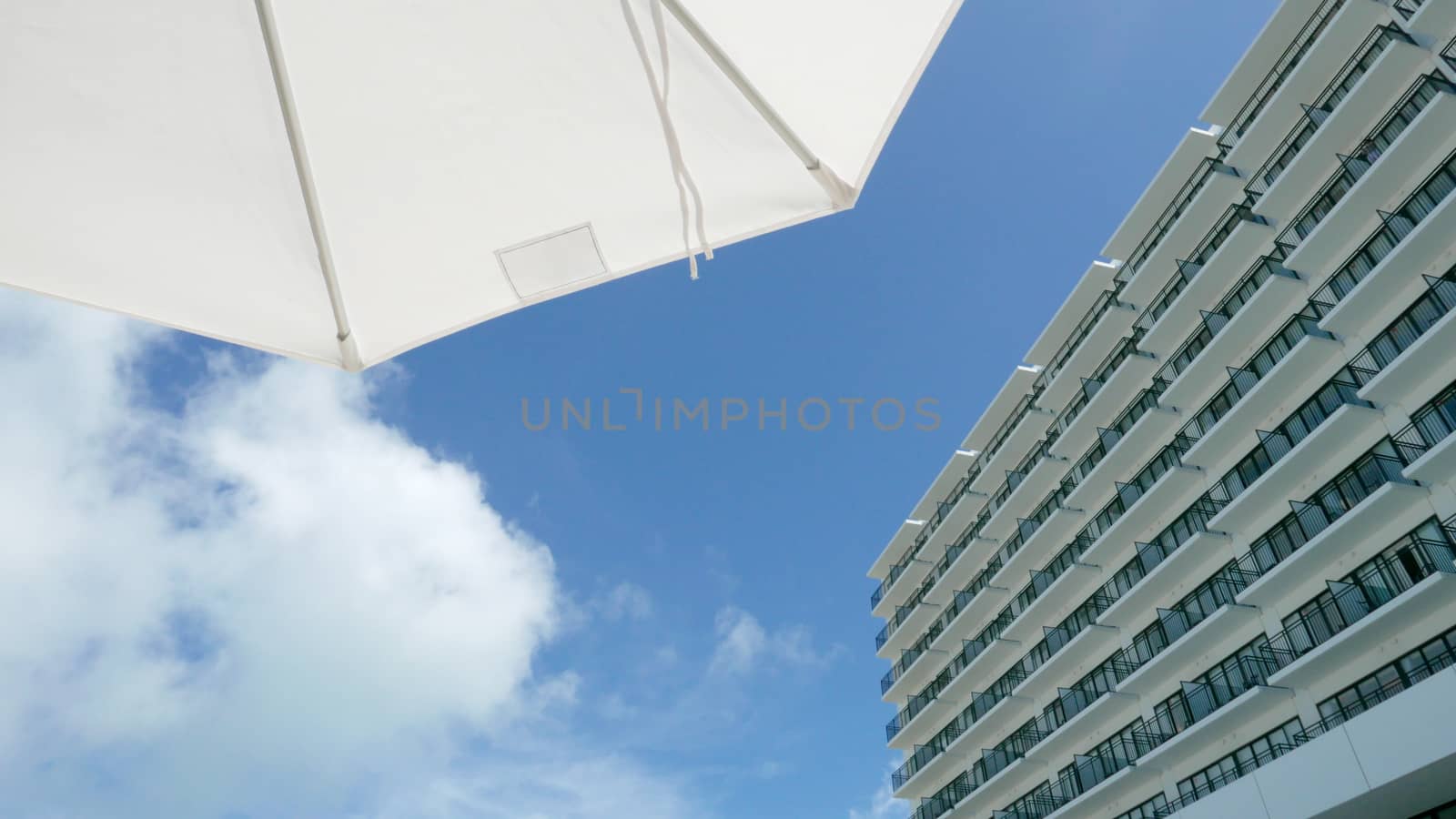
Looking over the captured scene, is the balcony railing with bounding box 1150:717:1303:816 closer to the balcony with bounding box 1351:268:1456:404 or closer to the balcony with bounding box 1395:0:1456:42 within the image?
the balcony with bounding box 1351:268:1456:404

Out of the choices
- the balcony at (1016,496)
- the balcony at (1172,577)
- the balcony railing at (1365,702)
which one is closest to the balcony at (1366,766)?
the balcony railing at (1365,702)

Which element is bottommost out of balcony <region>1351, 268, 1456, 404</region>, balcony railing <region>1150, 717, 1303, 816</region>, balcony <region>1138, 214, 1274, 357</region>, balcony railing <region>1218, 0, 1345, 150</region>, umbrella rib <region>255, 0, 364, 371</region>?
umbrella rib <region>255, 0, 364, 371</region>

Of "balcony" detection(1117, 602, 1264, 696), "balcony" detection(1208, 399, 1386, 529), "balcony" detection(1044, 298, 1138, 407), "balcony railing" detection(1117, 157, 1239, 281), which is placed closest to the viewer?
"balcony" detection(1208, 399, 1386, 529)

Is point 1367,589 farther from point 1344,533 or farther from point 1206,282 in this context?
point 1206,282

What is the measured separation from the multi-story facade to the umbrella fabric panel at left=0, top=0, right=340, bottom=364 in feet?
53.7

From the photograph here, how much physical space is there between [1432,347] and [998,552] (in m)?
18.4

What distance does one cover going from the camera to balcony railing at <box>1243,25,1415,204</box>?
68.2 ft

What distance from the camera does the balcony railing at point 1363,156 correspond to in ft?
64.0

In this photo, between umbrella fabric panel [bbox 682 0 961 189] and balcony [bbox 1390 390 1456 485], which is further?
balcony [bbox 1390 390 1456 485]

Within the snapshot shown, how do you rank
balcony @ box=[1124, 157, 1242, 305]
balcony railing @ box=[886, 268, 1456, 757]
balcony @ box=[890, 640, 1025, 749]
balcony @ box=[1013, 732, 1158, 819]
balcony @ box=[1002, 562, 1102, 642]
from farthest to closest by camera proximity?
balcony @ box=[890, 640, 1025, 749] → balcony @ box=[1002, 562, 1102, 642] → balcony @ box=[1124, 157, 1242, 305] → balcony @ box=[1013, 732, 1158, 819] → balcony railing @ box=[886, 268, 1456, 757]

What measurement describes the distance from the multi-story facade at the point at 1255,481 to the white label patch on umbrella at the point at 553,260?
15.6 metres

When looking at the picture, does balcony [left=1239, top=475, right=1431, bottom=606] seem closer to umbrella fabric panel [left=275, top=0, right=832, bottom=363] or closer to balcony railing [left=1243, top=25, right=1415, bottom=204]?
balcony railing [left=1243, top=25, right=1415, bottom=204]

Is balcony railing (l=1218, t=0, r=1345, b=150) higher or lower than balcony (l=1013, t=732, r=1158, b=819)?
higher

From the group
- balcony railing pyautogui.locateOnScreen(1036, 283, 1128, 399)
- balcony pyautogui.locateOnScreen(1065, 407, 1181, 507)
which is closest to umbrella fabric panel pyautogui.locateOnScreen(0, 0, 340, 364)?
balcony pyautogui.locateOnScreen(1065, 407, 1181, 507)
